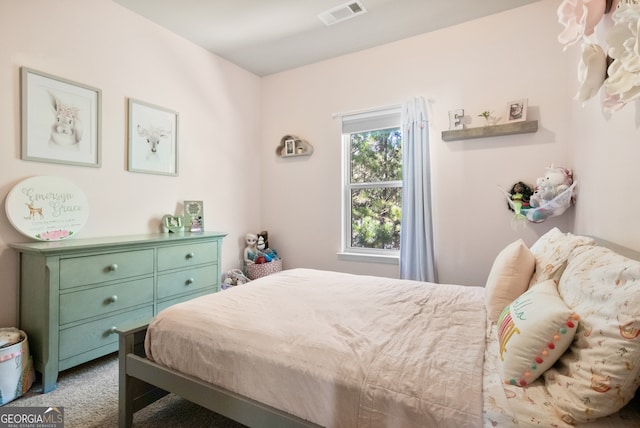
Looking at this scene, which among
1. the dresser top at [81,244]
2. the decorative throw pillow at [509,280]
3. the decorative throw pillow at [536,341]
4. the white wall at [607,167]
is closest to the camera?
the decorative throw pillow at [536,341]

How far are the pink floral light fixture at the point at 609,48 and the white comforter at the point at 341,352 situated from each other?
107 cm

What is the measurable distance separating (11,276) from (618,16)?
328 centimetres

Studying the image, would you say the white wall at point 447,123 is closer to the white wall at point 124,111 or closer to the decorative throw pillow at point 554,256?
the white wall at point 124,111

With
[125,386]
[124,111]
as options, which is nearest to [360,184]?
[124,111]

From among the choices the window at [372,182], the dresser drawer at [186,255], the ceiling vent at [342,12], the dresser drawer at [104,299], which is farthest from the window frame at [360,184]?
the dresser drawer at [104,299]

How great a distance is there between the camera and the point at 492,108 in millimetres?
2523

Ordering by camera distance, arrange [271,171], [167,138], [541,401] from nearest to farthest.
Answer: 1. [541,401]
2. [167,138]
3. [271,171]

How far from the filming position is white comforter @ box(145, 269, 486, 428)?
2.95 feet

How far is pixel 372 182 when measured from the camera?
319cm

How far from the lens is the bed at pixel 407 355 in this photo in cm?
78

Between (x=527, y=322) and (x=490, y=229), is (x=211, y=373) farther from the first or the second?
(x=490, y=229)

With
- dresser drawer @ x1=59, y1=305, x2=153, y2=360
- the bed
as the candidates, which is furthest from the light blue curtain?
dresser drawer @ x1=59, y1=305, x2=153, y2=360

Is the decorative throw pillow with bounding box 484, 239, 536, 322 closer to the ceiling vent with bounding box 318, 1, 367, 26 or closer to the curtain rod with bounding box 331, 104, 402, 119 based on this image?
the curtain rod with bounding box 331, 104, 402, 119

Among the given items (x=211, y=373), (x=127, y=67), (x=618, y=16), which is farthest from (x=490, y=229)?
(x=127, y=67)
